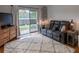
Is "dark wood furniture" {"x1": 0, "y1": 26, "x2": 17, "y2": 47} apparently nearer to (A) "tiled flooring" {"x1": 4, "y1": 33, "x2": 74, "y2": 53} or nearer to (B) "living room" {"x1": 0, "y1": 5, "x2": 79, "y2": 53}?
(B) "living room" {"x1": 0, "y1": 5, "x2": 79, "y2": 53}

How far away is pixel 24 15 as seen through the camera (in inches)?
68.1

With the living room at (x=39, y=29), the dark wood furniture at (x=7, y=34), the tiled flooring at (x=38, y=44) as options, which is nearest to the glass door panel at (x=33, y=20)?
the living room at (x=39, y=29)

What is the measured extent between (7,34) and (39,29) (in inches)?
21.1

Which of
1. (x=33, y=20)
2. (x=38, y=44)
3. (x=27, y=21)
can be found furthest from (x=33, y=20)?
(x=38, y=44)

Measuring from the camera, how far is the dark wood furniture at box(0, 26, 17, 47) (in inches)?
58.1

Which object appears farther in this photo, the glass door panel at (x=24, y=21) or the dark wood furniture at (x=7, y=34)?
the glass door panel at (x=24, y=21)

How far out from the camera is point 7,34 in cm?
158

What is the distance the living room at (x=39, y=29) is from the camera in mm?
1562

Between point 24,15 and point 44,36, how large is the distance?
514 millimetres

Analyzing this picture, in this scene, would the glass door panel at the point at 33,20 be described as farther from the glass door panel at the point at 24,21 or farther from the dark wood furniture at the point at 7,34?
the dark wood furniture at the point at 7,34

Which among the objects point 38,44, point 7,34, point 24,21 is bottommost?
point 38,44

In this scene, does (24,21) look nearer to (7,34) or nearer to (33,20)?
(33,20)

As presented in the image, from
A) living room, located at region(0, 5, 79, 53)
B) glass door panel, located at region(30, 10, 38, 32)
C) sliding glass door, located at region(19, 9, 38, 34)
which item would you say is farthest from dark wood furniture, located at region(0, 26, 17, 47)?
glass door panel, located at region(30, 10, 38, 32)

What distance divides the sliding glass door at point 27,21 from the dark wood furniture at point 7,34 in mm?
128
